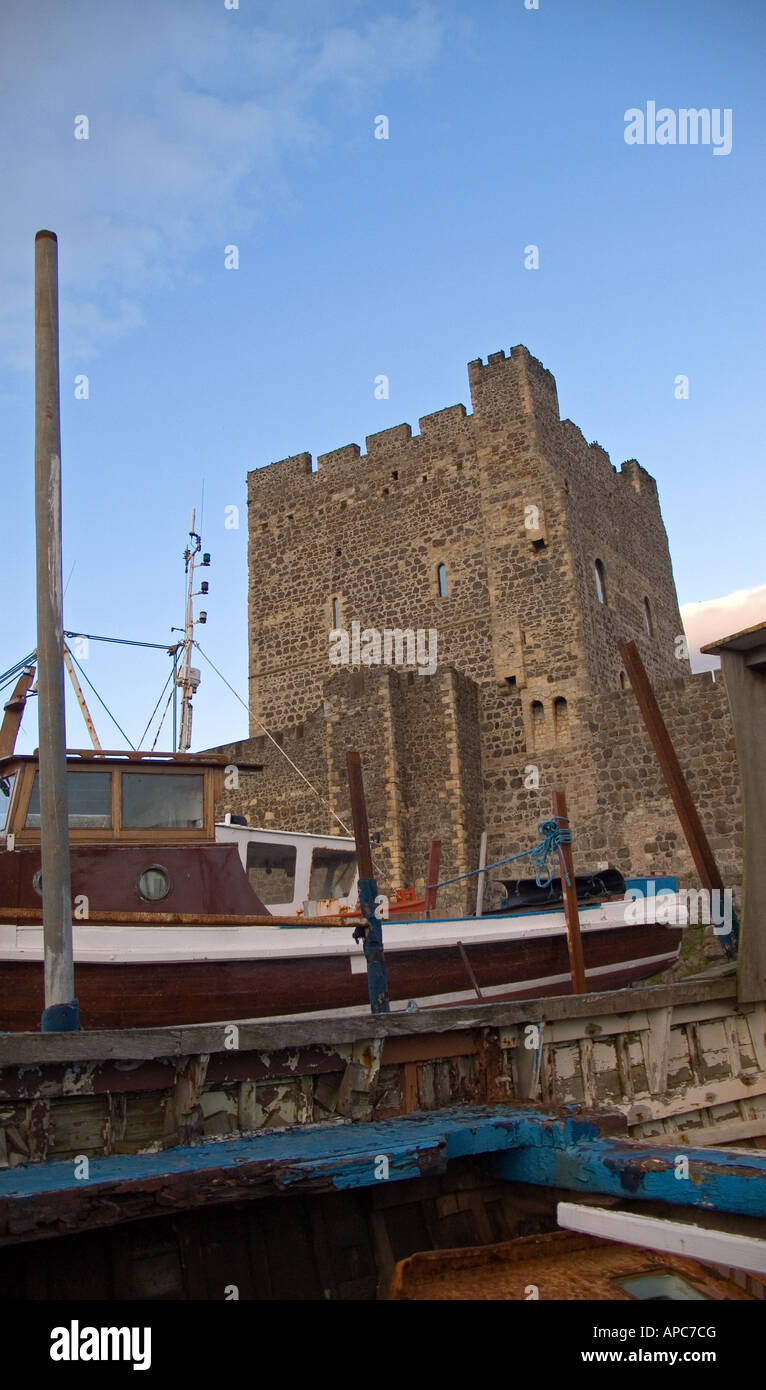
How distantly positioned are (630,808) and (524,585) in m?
5.14

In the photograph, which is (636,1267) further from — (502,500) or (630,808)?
(502,500)

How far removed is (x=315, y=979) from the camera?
10.3 metres

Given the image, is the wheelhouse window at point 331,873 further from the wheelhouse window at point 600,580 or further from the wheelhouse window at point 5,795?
the wheelhouse window at point 600,580

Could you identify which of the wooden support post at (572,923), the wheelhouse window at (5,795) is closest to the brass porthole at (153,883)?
the wheelhouse window at (5,795)

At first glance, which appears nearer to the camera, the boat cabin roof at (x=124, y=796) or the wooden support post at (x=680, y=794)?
the boat cabin roof at (x=124, y=796)

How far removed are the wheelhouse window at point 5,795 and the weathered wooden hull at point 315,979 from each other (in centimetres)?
200

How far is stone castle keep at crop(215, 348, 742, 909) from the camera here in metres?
17.8

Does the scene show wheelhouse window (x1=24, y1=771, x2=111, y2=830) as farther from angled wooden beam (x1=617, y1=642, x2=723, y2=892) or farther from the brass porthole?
angled wooden beam (x1=617, y1=642, x2=723, y2=892)

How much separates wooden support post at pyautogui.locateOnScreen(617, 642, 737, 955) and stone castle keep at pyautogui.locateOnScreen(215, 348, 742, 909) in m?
5.05

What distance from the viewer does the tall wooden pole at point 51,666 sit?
230 inches

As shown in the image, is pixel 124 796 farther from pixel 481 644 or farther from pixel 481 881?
pixel 481 644

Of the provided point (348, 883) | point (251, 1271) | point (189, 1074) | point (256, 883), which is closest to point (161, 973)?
point (256, 883)

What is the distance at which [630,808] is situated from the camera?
17.6m
